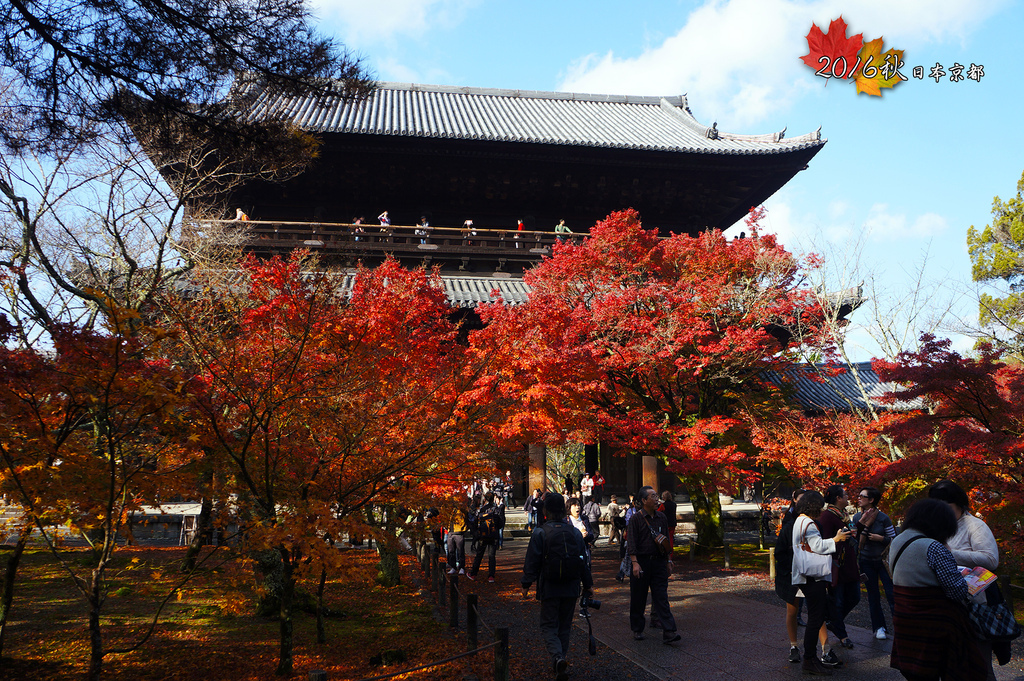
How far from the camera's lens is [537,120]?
2391 cm

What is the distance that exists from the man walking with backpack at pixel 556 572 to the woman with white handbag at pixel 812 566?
6.58 feet

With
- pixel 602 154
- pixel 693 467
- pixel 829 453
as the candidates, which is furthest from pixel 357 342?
pixel 602 154

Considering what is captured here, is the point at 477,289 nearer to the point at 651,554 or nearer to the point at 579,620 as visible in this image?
the point at 579,620

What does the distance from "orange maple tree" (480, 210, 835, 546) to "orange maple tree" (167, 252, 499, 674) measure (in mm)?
3515

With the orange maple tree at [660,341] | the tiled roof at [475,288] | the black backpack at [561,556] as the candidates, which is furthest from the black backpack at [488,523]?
the tiled roof at [475,288]

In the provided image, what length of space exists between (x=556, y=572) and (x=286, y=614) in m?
2.74

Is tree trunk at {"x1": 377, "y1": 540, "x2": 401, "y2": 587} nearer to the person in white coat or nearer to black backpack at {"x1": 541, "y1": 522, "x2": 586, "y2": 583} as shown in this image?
black backpack at {"x1": 541, "y1": 522, "x2": 586, "y2": 583}

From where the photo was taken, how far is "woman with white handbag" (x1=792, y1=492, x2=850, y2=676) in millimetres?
5852

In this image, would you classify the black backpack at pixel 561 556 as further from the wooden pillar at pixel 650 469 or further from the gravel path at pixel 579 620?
the wooden pillar at pixel 650 469

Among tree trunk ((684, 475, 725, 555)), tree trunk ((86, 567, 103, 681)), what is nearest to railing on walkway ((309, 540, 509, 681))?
tree trunk ((86, 567, 103, 681))

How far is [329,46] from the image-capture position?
509 cm

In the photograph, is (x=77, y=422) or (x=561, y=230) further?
(x=561, y=230)

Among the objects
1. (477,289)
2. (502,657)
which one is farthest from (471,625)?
(477,289)

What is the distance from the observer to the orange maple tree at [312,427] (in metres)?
5.86
